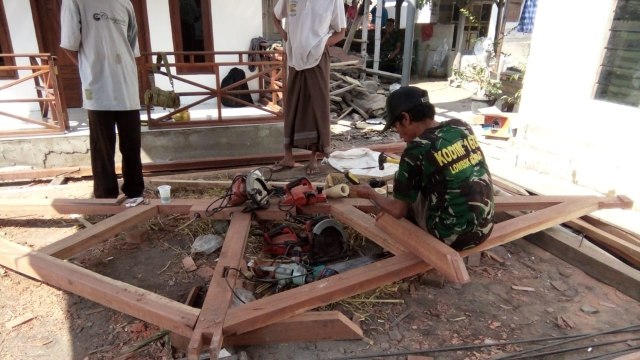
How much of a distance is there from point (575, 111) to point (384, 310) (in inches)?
147

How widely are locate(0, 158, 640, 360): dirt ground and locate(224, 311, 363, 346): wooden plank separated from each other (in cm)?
5

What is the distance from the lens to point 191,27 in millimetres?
7422

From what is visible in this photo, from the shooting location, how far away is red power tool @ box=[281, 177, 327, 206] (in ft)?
11.2

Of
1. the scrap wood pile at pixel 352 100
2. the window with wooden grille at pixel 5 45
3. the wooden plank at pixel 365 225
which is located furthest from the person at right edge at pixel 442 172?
the window with wooden grille at pixel 5 45

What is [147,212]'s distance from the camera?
3434 mm

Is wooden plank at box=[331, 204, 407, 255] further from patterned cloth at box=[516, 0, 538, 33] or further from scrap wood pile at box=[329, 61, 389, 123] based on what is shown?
patterned cloth at box=[516, 0, 538, 33]

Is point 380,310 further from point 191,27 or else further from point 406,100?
point 191,27

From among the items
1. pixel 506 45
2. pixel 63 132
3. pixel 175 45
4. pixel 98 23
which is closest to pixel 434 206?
pixel 98 23

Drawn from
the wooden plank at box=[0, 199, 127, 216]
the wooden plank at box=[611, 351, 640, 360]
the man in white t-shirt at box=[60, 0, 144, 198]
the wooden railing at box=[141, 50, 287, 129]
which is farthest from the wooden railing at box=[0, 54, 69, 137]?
the wooden plank at box=[611, 351, 640, 360]

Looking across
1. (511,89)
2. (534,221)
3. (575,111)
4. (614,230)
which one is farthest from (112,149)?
(511,89)

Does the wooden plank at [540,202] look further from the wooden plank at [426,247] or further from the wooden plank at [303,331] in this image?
the wooden plank at [303,331]

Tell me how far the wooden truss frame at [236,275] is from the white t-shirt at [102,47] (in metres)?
1.01

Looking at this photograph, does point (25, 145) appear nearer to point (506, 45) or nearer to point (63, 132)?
point (63, 132)

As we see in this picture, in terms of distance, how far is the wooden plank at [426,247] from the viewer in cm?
238
